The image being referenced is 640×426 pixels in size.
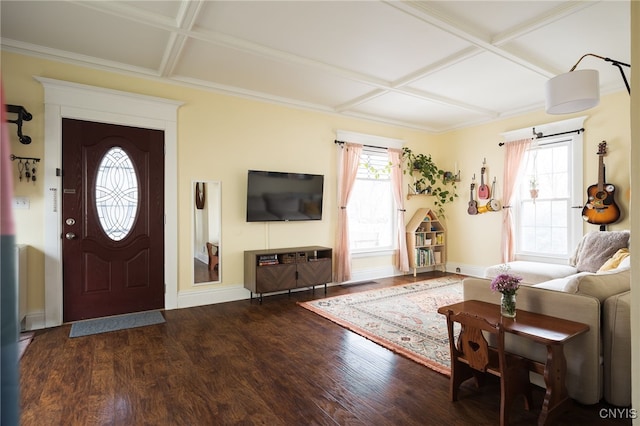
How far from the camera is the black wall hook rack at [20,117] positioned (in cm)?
329

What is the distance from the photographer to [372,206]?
6055 mm

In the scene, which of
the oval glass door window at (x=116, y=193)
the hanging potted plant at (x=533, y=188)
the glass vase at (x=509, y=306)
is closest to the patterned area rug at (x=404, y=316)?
the glass vase at (x=509, y=306)

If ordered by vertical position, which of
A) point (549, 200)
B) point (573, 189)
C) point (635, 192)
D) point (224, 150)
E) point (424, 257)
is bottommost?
point (424, 257)

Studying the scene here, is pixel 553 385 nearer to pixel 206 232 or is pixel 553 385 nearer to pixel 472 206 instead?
pixel 206 232

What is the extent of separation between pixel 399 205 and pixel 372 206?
0.53m

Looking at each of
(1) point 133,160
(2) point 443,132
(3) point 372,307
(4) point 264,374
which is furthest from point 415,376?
(2) point 443,132

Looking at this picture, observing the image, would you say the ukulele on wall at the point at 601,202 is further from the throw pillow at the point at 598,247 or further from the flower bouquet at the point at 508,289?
the flower bouquet at the point at 508,289

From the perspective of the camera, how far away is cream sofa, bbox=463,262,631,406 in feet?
6.66

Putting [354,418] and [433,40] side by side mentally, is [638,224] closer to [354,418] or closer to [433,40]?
[354,418]

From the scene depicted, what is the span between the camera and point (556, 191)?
203 inches

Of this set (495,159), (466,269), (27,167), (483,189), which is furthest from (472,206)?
(27,167)

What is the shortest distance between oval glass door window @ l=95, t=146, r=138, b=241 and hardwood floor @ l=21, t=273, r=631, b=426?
1.12 m

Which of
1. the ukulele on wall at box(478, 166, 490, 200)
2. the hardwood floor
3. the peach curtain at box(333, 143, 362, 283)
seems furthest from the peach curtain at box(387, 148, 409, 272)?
the hardwood floor

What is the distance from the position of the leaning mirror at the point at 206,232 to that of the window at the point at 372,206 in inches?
85.3
